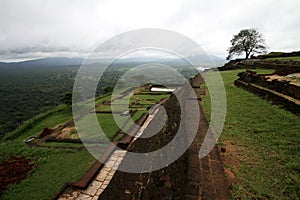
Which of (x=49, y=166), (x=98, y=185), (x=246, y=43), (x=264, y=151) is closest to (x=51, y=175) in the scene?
(x=49, y=166)

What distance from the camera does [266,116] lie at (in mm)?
4902

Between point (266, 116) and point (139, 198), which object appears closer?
point (139, 198)

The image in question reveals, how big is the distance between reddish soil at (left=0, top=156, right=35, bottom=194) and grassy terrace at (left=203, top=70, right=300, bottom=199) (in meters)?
6.62

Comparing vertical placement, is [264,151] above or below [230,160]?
above

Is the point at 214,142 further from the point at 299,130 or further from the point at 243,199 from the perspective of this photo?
the point at 299,130

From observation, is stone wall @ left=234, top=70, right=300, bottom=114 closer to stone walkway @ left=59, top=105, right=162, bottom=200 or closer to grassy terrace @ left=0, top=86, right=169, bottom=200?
stone walkway @ left=59, top=105, right=162, bottom=200

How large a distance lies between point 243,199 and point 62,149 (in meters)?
7.49

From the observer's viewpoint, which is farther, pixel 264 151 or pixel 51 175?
pixel 51 175

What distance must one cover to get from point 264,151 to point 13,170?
791 centimetres

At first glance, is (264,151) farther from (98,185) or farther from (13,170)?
(13,170)

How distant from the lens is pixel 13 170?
251 inches

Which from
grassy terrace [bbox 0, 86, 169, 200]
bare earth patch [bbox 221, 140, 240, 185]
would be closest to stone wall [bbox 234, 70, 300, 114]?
bare earth patch [bbox 221, 140, 240, 185]

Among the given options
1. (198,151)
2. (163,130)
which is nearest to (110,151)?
(163,130)

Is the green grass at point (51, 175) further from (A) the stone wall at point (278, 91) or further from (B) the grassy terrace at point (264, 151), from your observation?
(A) the stone wall at point (278, 91)
